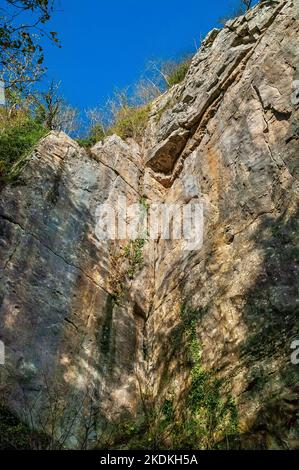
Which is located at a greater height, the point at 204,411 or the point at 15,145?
the point at 15,145

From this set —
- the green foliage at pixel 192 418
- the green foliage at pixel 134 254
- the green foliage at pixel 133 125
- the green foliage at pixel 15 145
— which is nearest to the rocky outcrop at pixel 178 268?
the green foliage at pixel 134 254

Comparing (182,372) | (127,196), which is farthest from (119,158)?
(182,372)

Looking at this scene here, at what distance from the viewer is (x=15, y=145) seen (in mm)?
12891

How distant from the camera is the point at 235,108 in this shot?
1086 cm

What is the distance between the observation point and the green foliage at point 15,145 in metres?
12.0

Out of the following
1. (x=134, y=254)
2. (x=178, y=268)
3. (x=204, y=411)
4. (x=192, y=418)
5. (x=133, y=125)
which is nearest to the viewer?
(x=204, y=411)

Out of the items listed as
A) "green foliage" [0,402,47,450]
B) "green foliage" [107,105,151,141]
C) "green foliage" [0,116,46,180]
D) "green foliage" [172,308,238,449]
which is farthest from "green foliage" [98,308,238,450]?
Result: "green foliage" [107,105,151,141]

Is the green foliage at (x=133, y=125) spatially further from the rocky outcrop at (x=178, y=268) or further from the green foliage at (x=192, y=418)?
the green foliage at (x=192, y=418)

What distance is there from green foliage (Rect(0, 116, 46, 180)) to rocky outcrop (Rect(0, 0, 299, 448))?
75 centimetres

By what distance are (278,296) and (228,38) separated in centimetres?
855

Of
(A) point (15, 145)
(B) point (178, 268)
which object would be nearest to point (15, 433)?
(B) point (178, 268)

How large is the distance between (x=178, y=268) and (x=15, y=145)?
21.3 ft

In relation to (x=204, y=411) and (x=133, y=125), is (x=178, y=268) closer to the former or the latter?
(x=204, y=411)

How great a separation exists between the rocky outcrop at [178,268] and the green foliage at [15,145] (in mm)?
746
